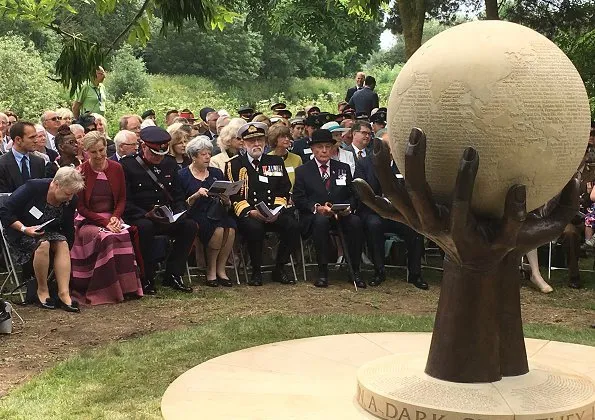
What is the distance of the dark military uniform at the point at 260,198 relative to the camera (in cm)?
1183

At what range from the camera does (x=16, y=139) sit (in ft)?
36.4

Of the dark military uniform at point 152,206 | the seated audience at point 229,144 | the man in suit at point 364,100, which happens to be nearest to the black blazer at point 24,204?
the dark military uniform at point 152,206

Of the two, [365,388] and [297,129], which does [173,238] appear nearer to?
[297,129]

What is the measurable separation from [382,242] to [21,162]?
185 inches

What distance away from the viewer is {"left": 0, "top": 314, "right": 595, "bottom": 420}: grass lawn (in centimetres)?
691

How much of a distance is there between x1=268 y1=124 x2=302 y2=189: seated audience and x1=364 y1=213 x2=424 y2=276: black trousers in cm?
125

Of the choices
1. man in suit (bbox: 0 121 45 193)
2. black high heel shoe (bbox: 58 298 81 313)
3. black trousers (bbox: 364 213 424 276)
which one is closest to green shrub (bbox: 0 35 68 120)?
man in suit (bbox: 0 121 45 193)

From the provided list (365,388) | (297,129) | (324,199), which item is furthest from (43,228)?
(297,129)

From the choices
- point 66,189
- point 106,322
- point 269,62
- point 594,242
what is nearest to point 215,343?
point 106,322

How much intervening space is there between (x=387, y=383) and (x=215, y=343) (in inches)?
120

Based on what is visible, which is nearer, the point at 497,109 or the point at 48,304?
the point at 497,109

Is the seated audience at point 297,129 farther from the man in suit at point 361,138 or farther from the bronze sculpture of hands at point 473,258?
the bronze sculpture of hands at point 473,258

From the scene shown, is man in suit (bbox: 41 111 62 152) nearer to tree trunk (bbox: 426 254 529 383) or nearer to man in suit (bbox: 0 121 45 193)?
man in suit (bbox: 0 121 45 193)

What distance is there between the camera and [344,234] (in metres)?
Answer: 12.1
